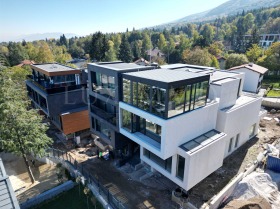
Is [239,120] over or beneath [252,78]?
beneath

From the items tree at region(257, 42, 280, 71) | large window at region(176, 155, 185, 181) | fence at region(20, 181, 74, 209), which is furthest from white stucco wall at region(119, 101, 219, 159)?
tree at region(257, 42, 280, 71)

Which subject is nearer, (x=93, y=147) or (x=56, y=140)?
(x=93, y=147)

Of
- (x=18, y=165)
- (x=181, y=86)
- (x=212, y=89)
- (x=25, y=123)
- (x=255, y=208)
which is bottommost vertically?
(x=18, y=165)

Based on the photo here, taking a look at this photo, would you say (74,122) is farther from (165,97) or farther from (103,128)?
(165,97)

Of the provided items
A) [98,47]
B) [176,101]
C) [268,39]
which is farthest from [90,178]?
[268,39]

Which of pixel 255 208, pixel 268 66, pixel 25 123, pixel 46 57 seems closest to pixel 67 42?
pixel 46 57

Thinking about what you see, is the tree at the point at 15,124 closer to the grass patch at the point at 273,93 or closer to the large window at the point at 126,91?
the large window at the point at 126,91

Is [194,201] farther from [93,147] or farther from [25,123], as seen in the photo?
[25,123]
